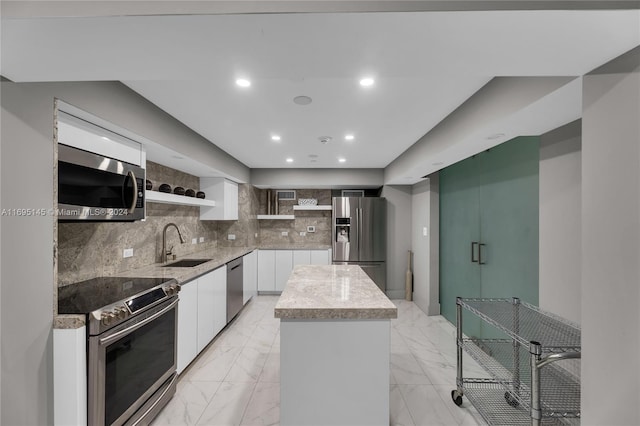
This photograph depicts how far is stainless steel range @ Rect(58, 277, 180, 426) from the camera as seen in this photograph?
1.41m

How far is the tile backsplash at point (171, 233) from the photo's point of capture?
1.99 meters

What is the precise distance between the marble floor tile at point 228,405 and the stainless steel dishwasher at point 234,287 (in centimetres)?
120

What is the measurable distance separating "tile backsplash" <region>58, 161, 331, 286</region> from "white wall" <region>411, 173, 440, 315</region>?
2018 mm

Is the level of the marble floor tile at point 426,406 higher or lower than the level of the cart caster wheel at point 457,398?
lower

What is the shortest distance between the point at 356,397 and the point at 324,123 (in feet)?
7.19

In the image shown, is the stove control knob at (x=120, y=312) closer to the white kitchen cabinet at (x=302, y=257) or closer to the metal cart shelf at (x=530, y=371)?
the metal cart shelf at (x=530, y=371)

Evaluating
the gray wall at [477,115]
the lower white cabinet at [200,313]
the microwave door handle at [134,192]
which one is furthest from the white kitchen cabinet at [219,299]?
the gray wall at [477,115]

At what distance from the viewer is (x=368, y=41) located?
3.12ft

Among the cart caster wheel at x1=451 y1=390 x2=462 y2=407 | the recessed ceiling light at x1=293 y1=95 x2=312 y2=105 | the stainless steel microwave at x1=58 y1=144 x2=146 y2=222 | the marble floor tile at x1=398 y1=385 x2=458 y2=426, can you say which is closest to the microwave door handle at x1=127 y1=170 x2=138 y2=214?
the stainless steel microwave at x1=58 y1=144 x2=146 y2=222

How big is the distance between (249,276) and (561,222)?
3.96 meters

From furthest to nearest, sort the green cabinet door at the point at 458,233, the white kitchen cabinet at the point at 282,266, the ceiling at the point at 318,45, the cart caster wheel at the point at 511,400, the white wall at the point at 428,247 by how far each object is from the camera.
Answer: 1. the white kitchen cabinet at the point at 282,266
2. the white wall at the point at 428,247
3. the green cabinet door at the point at 458,233
4. the cart caster wheel at the point at 511,400
5. the ceiling at the point at 318,45

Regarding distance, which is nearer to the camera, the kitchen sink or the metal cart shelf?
the metal cart shelf

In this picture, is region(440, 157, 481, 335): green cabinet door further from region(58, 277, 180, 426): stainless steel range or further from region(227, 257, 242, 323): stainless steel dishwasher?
region(58, 277, 180, 426): stainless steel range

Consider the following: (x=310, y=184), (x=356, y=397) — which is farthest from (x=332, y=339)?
(x=310, y=184)
